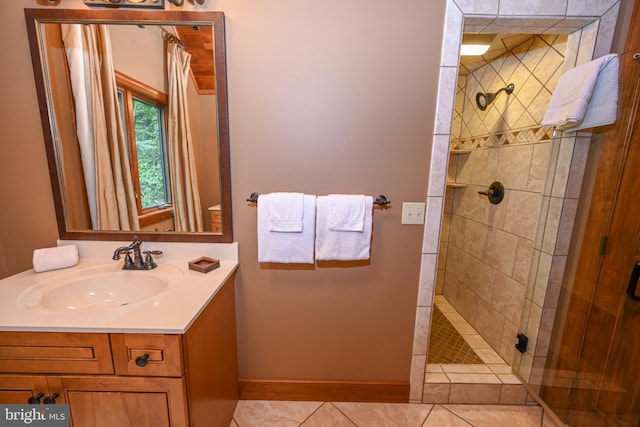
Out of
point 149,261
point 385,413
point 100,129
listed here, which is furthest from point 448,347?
point 100,129

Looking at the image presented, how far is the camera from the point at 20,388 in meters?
0.87

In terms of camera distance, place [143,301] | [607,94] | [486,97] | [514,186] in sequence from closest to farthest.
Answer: [143,301], [607,94], [514,186], [486,97]

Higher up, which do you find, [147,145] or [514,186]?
[147,145]

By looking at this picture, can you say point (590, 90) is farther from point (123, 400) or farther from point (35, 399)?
point (35, 399)

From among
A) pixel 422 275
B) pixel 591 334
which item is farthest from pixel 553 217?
pixel 422 275

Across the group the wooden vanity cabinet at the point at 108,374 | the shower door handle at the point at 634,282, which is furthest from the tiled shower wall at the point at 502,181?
the wooden vanity cabinet at the point at 108,374

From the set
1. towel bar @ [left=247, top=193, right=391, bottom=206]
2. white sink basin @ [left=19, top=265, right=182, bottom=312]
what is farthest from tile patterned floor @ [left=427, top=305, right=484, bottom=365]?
white sink basin @ [left=19, top=265, right=182, bottom=312]

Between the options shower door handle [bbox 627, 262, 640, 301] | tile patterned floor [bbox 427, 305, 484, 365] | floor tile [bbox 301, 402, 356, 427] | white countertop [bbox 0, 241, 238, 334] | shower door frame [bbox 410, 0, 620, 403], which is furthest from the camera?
tile patterned floor [bbox 427, 305, 484, 365]

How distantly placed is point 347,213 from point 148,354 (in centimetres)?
89

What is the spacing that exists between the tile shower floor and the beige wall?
0.27 m

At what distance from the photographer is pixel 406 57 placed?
3.84 feet

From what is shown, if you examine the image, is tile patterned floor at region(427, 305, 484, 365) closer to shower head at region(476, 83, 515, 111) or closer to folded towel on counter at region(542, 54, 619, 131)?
folded towel on counter at region(542, 54, 619, 131)

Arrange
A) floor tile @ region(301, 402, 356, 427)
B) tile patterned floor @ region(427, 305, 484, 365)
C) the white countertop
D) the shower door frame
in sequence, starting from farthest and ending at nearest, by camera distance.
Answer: tile patterned floor @ region(427, 305, 484, 365)
floor tile @ region(301, 402, 356, 427)
the shower door frame
the white countertop

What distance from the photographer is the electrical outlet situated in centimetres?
129
